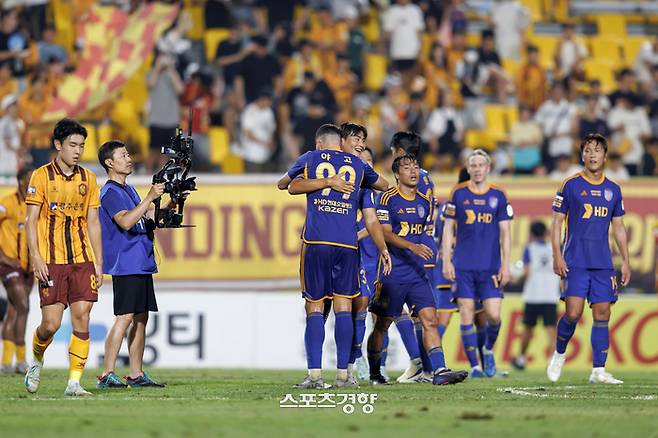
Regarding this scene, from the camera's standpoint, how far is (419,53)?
2461 cm

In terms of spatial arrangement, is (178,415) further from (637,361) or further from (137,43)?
(137,43)

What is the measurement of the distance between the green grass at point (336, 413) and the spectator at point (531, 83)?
39.5 feet

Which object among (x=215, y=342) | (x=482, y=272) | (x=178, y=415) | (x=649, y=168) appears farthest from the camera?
(x=649, y=168)

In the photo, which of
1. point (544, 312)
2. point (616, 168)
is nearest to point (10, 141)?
point (544, 312)

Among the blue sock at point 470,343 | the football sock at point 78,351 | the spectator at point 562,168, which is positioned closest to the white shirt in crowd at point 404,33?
the spectator at point 562,168

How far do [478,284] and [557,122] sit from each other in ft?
27.8

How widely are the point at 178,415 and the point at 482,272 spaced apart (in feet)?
21.7

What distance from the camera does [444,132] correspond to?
74.6 ft

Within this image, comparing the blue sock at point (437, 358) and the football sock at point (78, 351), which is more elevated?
the football sock at point (78, 351)

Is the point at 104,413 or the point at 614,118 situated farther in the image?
the point at 614,118

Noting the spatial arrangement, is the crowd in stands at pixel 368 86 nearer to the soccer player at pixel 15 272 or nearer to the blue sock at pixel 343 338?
the soccer player at pixel 15 272

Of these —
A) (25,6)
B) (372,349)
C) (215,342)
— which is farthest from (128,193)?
(25,6)

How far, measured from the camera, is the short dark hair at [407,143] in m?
13.4

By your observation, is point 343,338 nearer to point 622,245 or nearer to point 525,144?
point 622,245
